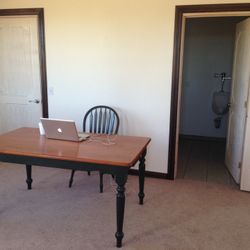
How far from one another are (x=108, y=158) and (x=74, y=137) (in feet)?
1.85

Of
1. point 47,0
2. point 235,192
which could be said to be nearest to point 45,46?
point 47,0

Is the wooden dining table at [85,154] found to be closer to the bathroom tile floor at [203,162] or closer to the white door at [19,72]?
the bathroom tile floor at [203,162]

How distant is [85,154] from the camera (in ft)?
7.49

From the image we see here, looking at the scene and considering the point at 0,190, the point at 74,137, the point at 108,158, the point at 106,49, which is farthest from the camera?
the point at 106,49

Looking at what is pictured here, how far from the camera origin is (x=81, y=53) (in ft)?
12.1

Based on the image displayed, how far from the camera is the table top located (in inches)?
86.7

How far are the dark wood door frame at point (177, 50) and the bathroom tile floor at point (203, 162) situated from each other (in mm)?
383

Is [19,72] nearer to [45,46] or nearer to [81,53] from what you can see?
[45,46]

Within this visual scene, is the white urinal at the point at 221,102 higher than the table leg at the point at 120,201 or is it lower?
higher

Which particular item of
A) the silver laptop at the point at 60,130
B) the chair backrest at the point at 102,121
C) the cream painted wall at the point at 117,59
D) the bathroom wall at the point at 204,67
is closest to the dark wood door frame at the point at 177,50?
the cream painted wall at the point at 117,59

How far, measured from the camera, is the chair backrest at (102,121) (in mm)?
3490

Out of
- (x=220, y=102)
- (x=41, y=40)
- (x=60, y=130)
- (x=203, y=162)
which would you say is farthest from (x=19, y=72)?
(x=220, y=102)

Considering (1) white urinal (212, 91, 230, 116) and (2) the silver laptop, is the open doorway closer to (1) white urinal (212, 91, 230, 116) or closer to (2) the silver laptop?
(1) white urinal (212, 91, 230, 116)

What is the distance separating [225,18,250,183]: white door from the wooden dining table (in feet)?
4.46
